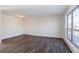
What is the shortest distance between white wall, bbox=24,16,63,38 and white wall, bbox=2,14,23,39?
899 mm

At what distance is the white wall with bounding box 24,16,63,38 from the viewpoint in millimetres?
8484

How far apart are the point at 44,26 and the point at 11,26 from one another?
340 cm

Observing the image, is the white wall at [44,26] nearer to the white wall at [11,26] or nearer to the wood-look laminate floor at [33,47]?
the white wall at [11,26]

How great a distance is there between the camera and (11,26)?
845cm

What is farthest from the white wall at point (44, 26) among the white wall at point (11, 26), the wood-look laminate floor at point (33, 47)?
the wood-look laminate floor at point (33, 47)

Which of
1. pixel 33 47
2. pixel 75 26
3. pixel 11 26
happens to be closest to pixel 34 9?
pixel 33 47

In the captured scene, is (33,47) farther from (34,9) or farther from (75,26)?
(75,26)

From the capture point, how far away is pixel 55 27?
8.63m

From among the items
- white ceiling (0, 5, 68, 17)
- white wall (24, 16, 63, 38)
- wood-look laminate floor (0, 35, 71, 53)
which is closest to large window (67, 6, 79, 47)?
wood-look laminate floor (0, 35, 71, 53)

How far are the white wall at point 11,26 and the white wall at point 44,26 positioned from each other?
2.95 ft

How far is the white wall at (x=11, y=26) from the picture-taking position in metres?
7.45
